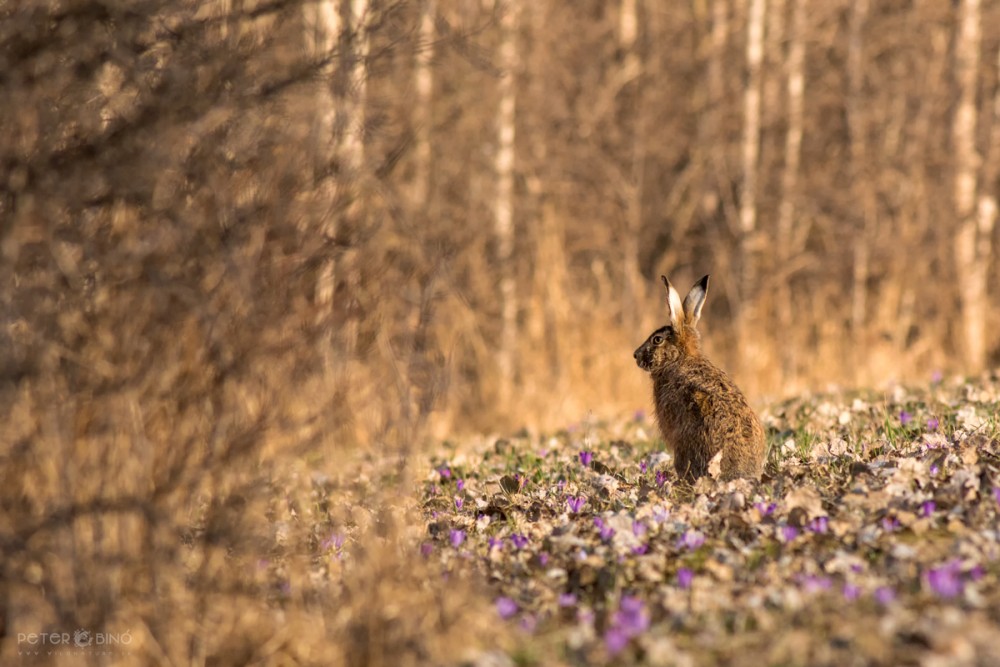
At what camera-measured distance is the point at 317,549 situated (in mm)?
5887

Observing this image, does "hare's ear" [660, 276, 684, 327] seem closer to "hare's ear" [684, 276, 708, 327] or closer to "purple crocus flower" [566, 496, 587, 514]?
"hare's ear" [684, 276, 708, 327]

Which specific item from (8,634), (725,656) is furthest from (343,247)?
(725,656)

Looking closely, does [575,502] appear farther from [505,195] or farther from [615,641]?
[505,195]

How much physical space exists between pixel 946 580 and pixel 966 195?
17265 mm

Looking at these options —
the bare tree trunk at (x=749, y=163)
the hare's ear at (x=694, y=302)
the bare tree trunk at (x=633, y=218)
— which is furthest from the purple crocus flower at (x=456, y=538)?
the bare tree trunk at (x=749, y=163)

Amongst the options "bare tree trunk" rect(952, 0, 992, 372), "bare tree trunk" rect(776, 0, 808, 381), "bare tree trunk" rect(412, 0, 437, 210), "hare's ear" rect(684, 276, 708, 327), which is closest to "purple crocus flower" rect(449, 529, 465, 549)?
"hare's ear" rect(684, 276, 708, 327)

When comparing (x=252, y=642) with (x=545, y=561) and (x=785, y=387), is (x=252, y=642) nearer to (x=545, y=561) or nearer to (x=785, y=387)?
(x=545, y=561)

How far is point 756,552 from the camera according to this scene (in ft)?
17.4

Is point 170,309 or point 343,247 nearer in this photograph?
point 170,309

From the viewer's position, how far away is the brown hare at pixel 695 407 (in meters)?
6.70

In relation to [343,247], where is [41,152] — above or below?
above

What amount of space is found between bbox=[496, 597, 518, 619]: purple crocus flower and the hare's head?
3.15 metres

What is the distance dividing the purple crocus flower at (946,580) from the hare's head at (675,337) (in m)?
3.23

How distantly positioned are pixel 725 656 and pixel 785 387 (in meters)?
11.9
